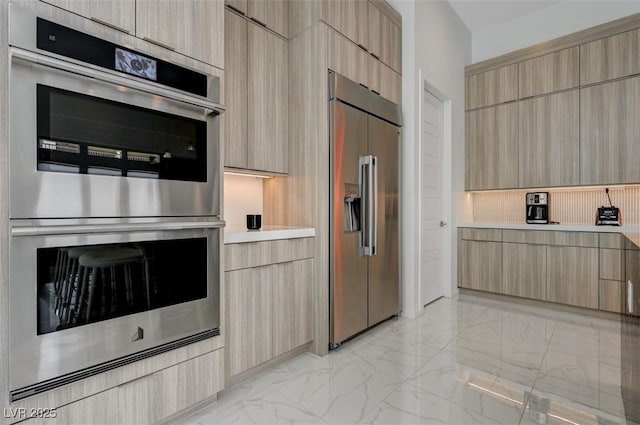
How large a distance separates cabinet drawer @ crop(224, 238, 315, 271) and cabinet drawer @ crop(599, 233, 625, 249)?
3141 mm

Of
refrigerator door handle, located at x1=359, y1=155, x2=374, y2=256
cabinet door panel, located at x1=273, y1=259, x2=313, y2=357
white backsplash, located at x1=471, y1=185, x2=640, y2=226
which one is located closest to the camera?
cabinet door panel, located at x1=273, y1=259, x2=313, y2=357

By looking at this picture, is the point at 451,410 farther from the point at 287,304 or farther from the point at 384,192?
the point at 384,192

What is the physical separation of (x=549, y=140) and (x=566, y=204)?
0.88m

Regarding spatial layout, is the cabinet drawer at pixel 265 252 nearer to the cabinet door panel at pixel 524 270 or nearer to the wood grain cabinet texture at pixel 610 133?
the cabinet door panel at pixel 524 270

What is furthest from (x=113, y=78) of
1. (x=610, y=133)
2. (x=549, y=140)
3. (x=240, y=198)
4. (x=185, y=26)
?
(x=610, y=133)

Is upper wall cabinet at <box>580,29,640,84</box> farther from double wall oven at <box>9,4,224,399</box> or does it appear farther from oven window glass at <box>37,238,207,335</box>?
oven window glass at <box>37,238,207,335</box>

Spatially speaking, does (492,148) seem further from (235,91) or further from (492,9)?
(235,91)

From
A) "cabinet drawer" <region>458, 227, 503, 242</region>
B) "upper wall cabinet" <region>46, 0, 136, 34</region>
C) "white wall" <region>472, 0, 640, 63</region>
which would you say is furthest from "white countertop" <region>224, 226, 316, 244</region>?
"white wall" <region>472, 0, 640, 63</region>

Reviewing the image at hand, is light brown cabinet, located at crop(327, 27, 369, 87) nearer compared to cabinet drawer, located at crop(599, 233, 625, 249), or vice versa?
light brown cabinet, located at crop(327, 27, 369, 87)

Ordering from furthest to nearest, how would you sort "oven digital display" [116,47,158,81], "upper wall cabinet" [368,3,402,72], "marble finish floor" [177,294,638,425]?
"upper wall cabinet" [368,3,402,72] < "marble finish floor" [177,294,638,425] < "oven digital display" [116,47,158,81]

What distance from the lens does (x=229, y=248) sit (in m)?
1.93

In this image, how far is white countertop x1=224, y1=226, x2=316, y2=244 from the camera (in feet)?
6.37

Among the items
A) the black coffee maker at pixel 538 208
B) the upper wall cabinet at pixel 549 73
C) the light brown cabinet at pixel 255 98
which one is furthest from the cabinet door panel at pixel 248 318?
the upper wall cabinet at pixel 549 73

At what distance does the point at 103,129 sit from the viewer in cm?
138
